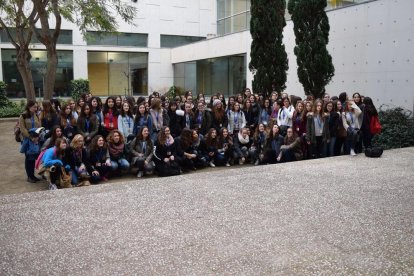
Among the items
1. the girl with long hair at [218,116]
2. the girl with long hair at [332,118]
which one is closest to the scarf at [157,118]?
the girl with long hair at [218,116]

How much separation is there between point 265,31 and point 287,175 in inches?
284

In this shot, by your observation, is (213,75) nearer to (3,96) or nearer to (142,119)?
(3,96)

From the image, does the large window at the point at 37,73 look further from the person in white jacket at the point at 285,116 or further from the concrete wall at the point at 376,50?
the person in white jacket at the point at 285,116

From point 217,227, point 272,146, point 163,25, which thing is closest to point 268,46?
point 272,146

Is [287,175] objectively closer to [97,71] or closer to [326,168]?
[326,168]

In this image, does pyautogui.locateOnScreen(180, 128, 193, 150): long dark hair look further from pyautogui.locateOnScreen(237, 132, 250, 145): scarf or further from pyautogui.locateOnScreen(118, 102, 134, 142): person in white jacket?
pyautogui.locateOnScreen(237, 132, 250, 145): scarf

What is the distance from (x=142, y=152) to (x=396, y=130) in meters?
7.27

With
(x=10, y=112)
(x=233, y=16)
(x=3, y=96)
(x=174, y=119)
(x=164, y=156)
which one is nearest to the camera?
(x=164, y=156)

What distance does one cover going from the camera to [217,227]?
520 centimetres

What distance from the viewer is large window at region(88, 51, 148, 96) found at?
2773cm

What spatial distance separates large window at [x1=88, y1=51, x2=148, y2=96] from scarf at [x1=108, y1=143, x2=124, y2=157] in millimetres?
20209

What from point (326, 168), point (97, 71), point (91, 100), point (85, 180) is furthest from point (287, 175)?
point (97, 71)

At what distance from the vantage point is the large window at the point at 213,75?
21.8 metres

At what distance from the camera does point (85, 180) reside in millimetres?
8094
